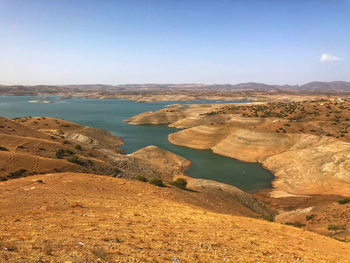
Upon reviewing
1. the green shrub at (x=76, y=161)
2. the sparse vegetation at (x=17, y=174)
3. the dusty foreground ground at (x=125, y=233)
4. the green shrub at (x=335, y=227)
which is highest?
the dusty foreground ground at (x=125, y=233)

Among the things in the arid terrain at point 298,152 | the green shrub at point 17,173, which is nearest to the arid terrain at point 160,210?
the green shrub at point 17,173

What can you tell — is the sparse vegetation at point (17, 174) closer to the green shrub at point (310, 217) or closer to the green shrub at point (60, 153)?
the green shrub at point (60, 153)

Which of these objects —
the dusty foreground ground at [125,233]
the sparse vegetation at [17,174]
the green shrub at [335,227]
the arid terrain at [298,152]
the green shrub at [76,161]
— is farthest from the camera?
the green shrub at [76,161]

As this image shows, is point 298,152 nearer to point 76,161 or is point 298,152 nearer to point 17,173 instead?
point 76,161

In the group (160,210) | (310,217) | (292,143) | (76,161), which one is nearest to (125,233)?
(160,210)

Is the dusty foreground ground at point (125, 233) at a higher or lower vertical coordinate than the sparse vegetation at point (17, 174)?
higher

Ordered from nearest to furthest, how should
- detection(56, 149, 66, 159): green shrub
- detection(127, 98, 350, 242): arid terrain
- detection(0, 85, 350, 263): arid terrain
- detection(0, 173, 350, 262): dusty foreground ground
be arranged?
detection(0, 173, 350, 262): dusty foreground ground → detection(0, 85, 350, 263): arid terrain → detection(127, 98, 350, 242): arid terrain → detection(56, 149, 66, 159): green shrub

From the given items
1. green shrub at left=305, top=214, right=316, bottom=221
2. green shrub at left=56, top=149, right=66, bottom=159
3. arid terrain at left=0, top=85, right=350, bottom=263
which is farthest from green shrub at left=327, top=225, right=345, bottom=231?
green shrub at left=56, top=149, right=66, bottom=159

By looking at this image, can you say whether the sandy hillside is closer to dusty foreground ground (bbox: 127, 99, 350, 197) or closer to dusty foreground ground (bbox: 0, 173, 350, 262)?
dusty foreground ground (bbox: 0, 173, 350, 262)

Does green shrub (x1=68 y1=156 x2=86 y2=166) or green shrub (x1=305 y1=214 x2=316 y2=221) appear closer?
green shrub (x1=305 y1=214 x2=316 y2=221)
